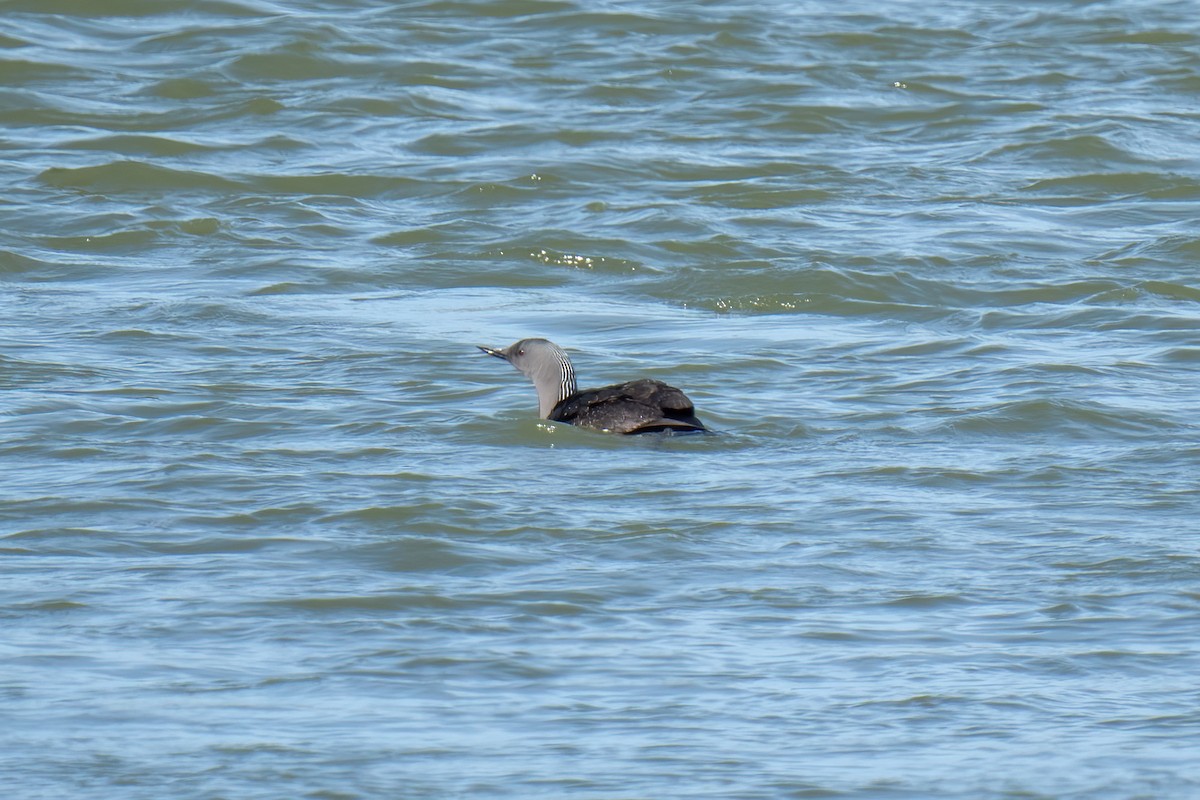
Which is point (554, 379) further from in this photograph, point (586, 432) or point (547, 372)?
point (586, 432)

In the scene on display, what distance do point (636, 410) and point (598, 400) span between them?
10.7 inches

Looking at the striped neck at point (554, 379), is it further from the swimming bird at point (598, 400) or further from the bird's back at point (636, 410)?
the bird's back at point (636, 410)

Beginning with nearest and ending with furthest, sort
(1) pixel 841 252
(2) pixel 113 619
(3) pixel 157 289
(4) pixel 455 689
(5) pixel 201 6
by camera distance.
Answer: (4) pixel 455 689 < (2) pixel 113 619 < (3) pixel 157 289 < (1) pixel 841 252 < (5) pixel 201 6

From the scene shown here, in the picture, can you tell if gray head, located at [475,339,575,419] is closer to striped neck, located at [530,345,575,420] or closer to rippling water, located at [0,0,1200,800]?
striped neck, located at [530,345,575,420]

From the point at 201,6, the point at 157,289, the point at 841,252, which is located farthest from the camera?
the point at 201,6

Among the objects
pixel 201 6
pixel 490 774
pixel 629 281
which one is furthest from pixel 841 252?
pixel 201 6

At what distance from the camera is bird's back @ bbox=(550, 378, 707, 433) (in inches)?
363

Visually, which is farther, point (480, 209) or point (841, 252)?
point (480, 209)

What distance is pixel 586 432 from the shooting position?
958cm

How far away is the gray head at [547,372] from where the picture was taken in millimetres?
9898

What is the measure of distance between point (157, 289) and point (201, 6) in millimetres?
8730

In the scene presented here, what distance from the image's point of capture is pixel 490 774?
18.2 ft

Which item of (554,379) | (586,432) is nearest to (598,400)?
(586,432)

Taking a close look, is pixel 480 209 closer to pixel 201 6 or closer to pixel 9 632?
pixel 201 6
